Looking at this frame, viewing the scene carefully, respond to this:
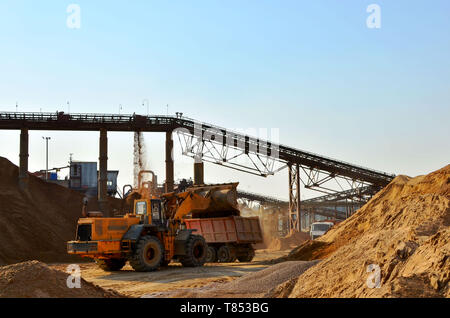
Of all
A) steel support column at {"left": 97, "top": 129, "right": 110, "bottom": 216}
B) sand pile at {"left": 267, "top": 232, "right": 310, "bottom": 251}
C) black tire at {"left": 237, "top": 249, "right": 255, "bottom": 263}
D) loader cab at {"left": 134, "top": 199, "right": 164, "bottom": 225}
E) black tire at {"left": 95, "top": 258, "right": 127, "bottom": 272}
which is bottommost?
sand pile at {"left": 267, "top": 232, "right": 310, "bottom": 251}

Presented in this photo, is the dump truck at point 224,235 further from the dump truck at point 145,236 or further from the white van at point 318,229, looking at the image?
the white van at point 318,229

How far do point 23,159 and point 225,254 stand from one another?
1976 centimetres

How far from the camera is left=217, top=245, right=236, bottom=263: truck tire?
83.7ft

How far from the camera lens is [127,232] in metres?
20.0

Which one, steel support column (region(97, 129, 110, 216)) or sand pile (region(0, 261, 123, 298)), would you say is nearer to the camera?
sand pile (region(0, 261, 123, 298))

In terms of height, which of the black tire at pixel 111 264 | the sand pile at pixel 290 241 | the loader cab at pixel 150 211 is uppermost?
the loader cab at pixel 150 211

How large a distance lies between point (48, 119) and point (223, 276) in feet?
85.5

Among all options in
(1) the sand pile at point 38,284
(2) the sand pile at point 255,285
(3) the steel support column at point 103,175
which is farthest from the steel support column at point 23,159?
(1) the sand pile at point 38,284

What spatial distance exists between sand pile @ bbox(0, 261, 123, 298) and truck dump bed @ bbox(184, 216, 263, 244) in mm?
14281

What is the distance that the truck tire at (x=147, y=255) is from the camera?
1962cm

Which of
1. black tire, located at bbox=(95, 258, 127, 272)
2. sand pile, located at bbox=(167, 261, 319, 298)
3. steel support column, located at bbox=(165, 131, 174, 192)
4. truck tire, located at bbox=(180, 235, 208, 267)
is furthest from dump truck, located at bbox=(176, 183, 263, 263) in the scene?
steel support column, located at bbox=(165, 131, 174, 192)

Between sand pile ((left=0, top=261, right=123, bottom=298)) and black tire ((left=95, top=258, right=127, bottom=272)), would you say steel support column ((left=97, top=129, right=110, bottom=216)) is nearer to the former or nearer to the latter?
black tire ((left=95, top=258, right=127, bottom=272))

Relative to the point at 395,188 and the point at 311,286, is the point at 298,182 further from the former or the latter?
the point at 311,286
